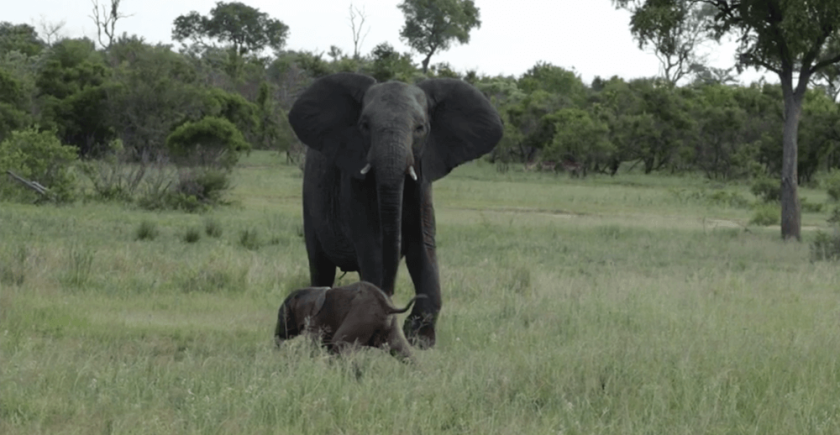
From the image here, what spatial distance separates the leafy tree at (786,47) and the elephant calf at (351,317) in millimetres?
12600

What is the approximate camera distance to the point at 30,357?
19.8ft

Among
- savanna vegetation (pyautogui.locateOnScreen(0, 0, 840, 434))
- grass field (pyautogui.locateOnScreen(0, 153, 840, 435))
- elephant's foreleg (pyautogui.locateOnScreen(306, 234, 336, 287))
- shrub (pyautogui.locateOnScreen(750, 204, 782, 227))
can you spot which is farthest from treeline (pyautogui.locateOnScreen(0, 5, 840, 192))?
elephant's foreleg (pyautogui.locateOnScreen(306, 234, 336, 287))

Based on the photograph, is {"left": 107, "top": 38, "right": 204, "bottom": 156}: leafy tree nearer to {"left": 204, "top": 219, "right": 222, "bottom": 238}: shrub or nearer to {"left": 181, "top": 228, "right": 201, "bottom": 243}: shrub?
{"left": 204, "top": 219, "right": 222, "bottom": 238}: shrub

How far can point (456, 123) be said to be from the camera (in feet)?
24.3

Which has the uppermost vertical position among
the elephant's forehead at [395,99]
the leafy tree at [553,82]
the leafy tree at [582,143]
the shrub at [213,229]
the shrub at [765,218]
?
the leafy tree at [553,82]

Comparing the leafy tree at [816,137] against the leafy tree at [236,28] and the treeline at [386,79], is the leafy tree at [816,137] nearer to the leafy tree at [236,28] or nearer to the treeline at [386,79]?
the treeline at [386,79]

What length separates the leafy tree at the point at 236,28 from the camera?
2921 inches

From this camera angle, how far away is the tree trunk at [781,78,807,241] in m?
18.4

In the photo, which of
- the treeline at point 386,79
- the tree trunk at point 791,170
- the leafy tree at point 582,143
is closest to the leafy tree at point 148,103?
the treeline at point 386,79

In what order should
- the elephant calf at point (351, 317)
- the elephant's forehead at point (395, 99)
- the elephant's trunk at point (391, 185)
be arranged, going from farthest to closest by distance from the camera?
the elephant's forehead at point (395, 99) → the elephant's trunk at point (391, 185) → the elephant calf at point (351, 317)

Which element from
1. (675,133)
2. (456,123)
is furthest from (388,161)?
(675,133)

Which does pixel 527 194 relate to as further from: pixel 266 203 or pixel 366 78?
pixel 366 78

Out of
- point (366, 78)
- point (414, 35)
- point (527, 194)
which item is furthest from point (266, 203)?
point (414, 35)

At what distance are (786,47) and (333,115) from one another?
12.4 metres
